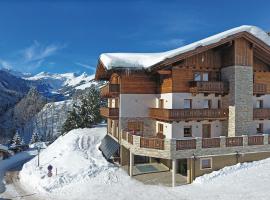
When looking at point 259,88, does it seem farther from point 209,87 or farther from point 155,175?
point 155,175

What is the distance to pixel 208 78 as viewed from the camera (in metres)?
25.8

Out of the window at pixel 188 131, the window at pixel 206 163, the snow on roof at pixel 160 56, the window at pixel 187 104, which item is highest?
the snow on roof at pixel 160 56

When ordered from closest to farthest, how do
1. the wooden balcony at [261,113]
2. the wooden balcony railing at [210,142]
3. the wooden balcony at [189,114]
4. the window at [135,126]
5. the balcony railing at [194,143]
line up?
the balcony railing at [194,143], the wooden balcony railing at [210,142], the wooden balcony at [189,114], the wooden balcony at [261,113], the window at [135,126]

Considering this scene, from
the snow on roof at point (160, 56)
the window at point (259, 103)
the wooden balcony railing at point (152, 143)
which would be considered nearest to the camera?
the wooden balcony railing at point (152, 143)

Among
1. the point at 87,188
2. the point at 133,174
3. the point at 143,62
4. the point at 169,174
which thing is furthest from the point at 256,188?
the point at 143,62

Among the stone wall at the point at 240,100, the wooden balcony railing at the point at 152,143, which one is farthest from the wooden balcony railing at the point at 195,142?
the stone wall at the point at 240,100

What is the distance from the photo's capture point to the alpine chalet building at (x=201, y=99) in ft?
74.5

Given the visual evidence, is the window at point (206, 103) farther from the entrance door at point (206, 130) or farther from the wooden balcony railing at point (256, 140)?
the wooden balcony railing at point (256, 140)

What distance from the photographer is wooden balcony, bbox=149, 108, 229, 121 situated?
23.2 metres

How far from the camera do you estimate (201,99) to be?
2539cm

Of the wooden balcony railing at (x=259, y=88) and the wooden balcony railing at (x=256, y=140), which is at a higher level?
the wooden balcony railing at (x=259, y=88)

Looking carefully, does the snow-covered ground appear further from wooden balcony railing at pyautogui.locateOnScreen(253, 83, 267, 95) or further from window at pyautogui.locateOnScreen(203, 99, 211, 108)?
wooden balcony railing at pyautogui.locateOnScreen(253, 83, 267, 95)

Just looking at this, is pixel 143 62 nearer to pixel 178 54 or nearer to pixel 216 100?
pixel 178 54

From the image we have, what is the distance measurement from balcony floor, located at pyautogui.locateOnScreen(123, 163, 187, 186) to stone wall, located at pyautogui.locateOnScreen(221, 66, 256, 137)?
656 cm
